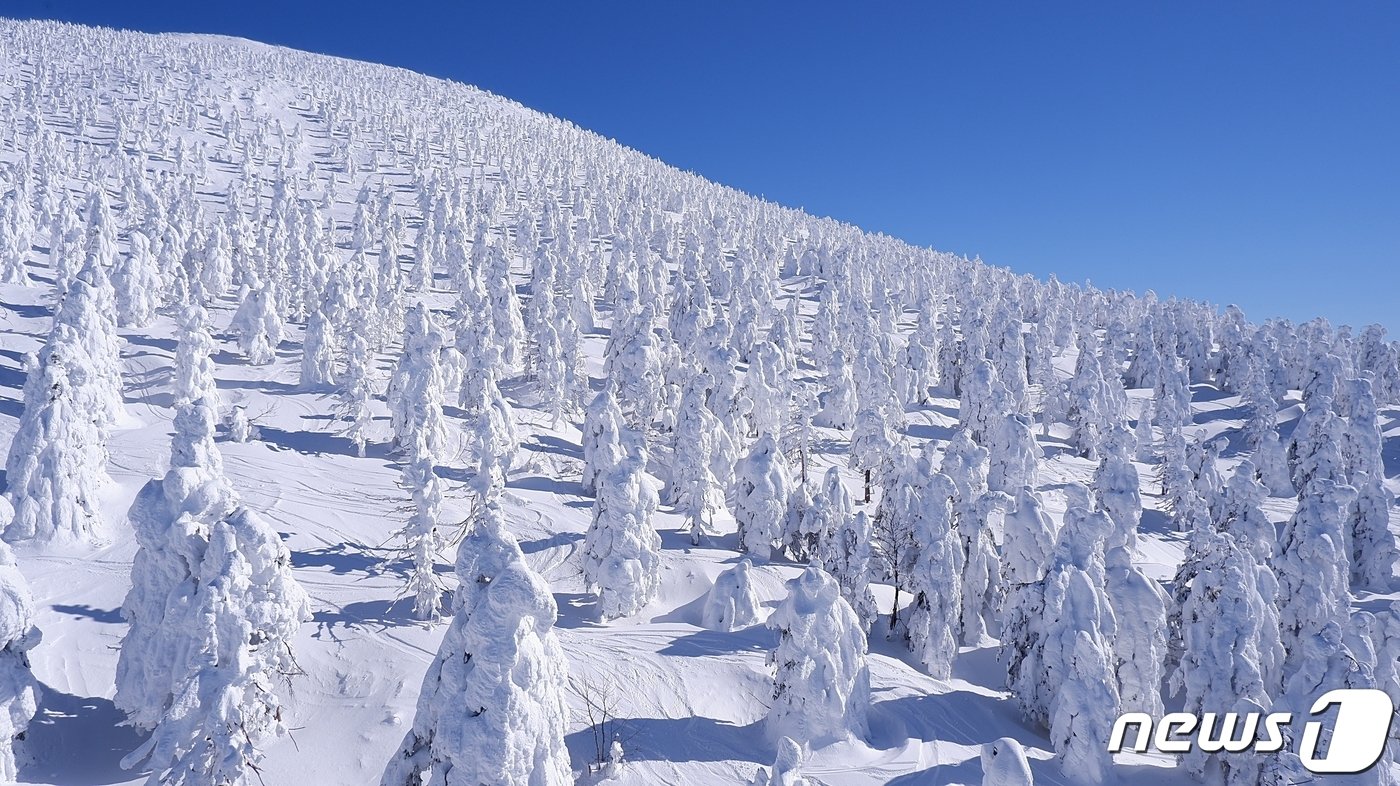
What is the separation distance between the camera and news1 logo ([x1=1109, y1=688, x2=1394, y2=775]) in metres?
14.5

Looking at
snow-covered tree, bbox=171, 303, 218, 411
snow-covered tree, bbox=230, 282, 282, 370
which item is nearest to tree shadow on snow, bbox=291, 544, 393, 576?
snow-covered tree, bbox=171, 303, 218, 411

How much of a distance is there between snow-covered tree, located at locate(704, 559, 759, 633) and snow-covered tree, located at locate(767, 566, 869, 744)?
20.9 ft

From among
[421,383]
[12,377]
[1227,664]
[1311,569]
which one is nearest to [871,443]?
[1311,569]

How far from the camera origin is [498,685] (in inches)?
489

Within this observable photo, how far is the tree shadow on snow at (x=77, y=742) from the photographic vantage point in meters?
17.2

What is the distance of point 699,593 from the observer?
3397 centimetres

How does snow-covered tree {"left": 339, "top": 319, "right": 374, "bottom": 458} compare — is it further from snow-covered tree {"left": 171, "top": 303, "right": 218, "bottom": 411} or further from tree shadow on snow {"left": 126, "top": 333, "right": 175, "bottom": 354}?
tree shadow on snow {"left": 126, "top": 333, "right": 175, "bottom": 354}

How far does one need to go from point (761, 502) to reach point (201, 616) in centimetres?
2679

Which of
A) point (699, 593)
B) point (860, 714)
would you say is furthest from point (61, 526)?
point (860, 714)

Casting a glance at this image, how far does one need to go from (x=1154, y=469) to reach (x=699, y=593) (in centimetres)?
5282

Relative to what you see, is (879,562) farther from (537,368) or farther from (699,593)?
(537,368)

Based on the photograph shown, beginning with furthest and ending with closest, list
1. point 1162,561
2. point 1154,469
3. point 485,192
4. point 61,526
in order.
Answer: point 485,192 → point 1154,469 → point 1162,561 → point 61,526

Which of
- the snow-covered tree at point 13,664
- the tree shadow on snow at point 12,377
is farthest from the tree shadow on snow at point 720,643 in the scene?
the tree shadow on snow at point 12,377

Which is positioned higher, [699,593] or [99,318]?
[99,318]
